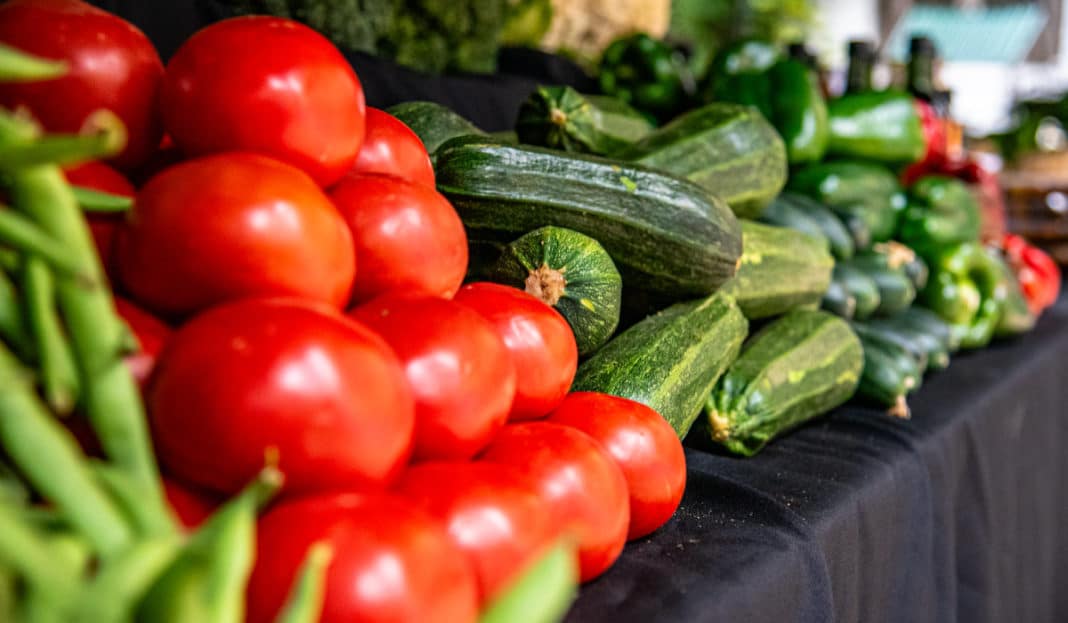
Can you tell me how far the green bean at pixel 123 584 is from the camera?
1.42ft

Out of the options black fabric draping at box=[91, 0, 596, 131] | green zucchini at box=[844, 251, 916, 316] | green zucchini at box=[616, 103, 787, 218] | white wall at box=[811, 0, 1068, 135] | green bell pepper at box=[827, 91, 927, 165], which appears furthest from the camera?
white wall at box=[811, 0, 1068, 135]

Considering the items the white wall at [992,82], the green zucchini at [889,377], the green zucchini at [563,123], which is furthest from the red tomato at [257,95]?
the white wall at [992,82]

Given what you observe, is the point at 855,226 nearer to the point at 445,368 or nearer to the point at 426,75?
the point at 426,75

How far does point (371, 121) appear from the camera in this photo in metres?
0.96

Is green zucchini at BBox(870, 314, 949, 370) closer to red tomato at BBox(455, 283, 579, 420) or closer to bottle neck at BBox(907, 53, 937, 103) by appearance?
red tomato at BBox(455, 283, 579, 420)

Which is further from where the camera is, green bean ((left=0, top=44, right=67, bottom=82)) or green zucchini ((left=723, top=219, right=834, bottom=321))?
green zucchini ((left=723, top=219, right=834, bottom=321))

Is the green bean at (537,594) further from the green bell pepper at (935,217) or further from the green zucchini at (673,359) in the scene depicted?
the green bell pepper at (935,217)

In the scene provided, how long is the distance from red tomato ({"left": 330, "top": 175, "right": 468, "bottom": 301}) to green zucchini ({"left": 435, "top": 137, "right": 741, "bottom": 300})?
0.50 meters

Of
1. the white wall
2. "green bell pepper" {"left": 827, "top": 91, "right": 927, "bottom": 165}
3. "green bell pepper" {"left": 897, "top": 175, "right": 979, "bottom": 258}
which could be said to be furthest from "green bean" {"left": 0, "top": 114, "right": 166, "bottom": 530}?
the white wall

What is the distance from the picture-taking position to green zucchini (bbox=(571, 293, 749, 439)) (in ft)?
4.25

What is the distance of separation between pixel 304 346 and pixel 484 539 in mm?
212

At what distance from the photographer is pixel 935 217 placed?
275cm

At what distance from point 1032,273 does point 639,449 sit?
2935 mm

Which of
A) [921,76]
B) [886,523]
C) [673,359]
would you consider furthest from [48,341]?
[921,76]
